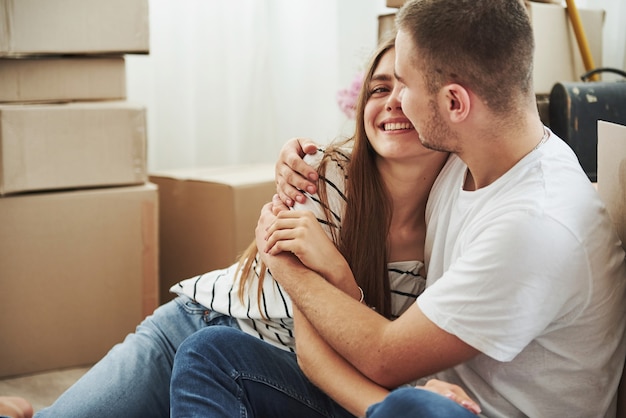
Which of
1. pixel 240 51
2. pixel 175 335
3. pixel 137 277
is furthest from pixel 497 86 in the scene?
pixel 240 51

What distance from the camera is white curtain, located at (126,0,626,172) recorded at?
2.36 m

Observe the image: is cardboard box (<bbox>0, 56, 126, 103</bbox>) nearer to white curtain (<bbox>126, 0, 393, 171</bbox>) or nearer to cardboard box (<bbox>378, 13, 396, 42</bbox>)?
white curtain (<bbox>126, 0, 393, 171</bbox>)

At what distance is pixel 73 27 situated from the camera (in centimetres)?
175

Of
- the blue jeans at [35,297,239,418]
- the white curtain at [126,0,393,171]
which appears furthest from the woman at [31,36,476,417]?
the white curtain at [126,0,393,171]

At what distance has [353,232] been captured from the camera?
1.30 metres

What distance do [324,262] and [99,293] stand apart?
87 cm

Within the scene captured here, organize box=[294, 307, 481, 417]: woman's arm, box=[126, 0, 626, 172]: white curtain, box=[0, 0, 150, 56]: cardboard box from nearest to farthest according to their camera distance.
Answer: box=[294, 307, 481, 417]: woman's arm
box=[0, 0, 150, 56]: cardboard box
box=[126, 0, 626, 172]: white curtain

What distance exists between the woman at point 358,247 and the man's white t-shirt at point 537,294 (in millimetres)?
160

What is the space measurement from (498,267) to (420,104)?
25 cm

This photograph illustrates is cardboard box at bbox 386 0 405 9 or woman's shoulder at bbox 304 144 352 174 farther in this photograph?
cardboard box at bbox 386 0 405 9

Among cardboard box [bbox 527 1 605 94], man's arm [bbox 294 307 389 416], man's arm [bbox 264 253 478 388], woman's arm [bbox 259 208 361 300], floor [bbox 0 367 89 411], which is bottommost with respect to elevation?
floor [bbox 0 367 89 411]

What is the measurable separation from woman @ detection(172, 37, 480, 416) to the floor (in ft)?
2.24

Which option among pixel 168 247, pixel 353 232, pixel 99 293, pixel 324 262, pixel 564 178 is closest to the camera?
pixel 564 178

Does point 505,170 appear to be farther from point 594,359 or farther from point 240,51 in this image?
point 240,51
